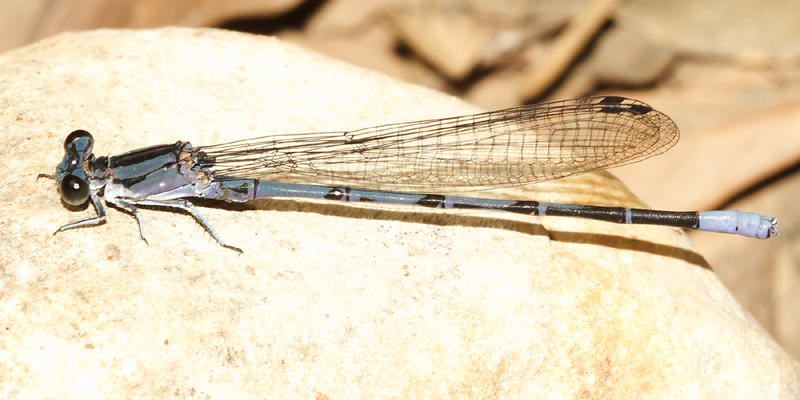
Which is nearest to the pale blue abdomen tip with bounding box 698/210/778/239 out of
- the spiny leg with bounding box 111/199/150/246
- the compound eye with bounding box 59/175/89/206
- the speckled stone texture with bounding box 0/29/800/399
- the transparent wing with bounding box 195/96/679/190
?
the speckled stone texture with bounding box 0/29/800/399

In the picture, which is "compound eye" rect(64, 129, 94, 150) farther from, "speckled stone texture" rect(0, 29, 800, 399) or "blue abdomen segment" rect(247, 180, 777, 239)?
"blue abdomen segment" rect(247, 180, 777, 239)

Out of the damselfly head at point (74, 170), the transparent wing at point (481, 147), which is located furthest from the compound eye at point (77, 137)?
the transparent wing at point (481, 147)

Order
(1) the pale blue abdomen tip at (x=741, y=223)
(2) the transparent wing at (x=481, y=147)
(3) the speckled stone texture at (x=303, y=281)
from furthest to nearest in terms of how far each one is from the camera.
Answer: (1) the pale blue abdomen tip at (x=741, y=223) → (2) the transparent wing at (x=481, y=147) → (3) the speckled stone texture at (x=303, y=281)

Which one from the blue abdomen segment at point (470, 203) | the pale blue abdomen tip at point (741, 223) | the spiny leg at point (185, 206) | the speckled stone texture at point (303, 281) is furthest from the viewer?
the pale blue abdomen tip at point (741, 223)

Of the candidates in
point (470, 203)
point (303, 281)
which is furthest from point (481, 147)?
point (303, 281)

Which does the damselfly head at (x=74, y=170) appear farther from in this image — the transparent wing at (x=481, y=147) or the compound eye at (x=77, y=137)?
the transparent wing at (x=481, y=147)
